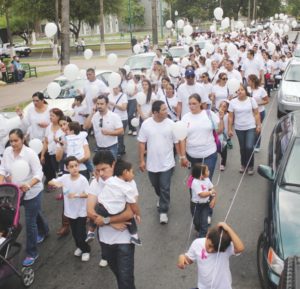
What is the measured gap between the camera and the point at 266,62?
1394 centimetres

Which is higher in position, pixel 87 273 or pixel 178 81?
pixel 178 81

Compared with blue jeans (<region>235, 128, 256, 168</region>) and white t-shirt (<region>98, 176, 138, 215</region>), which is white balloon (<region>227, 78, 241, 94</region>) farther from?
white t-shirt (<region>98, 176, 138, 215</region>)

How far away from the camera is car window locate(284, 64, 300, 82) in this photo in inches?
457

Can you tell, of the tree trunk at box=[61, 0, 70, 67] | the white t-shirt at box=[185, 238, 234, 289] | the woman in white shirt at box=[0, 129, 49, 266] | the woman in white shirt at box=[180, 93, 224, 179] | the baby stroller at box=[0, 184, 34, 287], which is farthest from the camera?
the tree trunk at box=[61, 0, 70, 67]

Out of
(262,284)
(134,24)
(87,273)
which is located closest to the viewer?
(262,284)

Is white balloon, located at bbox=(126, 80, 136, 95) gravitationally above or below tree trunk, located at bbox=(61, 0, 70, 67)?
below

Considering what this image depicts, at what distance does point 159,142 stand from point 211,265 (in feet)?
8.08

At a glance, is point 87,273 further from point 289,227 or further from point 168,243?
point 289,227

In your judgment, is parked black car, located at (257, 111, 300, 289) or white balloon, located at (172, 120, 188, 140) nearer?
parked black car, located at (257, 111, 300, 289)

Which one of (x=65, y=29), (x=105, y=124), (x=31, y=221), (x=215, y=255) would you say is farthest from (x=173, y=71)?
(x=215, y=255)

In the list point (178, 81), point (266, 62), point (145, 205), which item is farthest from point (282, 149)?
point (266, 62)

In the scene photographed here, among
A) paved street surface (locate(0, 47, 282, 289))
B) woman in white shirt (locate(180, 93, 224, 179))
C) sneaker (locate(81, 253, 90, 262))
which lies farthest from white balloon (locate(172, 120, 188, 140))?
sneaker (locate(81, 253, 90, 262))

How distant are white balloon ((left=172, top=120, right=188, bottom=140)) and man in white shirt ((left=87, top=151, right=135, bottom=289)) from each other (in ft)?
5.42

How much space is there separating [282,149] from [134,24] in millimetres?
99919
